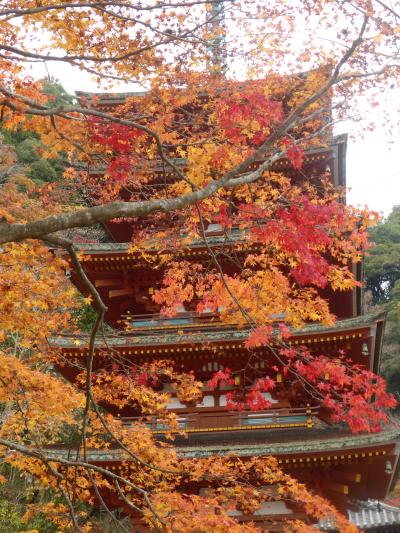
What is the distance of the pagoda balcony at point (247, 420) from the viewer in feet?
34.6

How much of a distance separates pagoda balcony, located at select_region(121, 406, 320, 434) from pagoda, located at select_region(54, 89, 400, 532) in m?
0.02

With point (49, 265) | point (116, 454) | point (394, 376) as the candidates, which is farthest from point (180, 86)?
point (394, 376)

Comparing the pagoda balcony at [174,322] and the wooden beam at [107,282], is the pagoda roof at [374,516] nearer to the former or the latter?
the pagoda balcony at [174,322]

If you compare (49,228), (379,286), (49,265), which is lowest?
(379,286)

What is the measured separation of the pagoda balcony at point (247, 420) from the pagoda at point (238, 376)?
2 centimetres

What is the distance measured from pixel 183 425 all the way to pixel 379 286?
27933 mm

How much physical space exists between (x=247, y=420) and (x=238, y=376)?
0.85 metres

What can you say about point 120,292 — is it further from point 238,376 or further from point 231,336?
point 238,376

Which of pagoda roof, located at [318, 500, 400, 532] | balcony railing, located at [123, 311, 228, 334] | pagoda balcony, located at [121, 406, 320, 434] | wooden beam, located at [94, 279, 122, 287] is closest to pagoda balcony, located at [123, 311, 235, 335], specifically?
balcony railing, located at [123, 311, 228, 334]

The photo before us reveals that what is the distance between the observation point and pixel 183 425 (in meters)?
10.8

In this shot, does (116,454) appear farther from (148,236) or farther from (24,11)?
(24,11)

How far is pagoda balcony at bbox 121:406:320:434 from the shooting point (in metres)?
10.5

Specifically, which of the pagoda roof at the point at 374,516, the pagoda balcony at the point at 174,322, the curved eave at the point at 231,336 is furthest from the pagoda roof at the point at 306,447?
the pagoda roof at the point at 374,516

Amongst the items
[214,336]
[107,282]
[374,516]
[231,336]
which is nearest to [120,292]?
[107,282]
